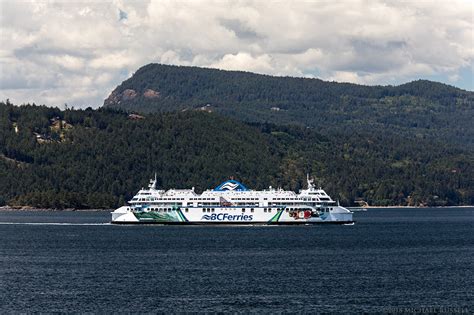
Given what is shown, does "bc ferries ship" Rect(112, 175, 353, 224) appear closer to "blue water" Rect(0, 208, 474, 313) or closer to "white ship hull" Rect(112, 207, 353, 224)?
"white ship hull" Rect(112, 207, 353, 224)

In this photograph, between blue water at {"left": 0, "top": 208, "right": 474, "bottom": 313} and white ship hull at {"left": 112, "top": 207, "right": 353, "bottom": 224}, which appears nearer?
blue water at {"left": 0, "top": 208, "right": 474, "bottom": 313}

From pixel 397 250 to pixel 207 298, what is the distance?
2291 inches

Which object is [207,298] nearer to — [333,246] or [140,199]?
[333,246]

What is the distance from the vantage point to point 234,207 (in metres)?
192

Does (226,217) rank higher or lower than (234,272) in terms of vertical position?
higher

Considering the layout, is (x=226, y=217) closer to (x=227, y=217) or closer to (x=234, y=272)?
(x=227, y=217)

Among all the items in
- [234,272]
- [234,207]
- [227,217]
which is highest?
[234,207]

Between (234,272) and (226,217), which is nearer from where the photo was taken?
(234,272)

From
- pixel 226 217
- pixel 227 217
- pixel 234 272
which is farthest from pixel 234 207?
pixel 234 272

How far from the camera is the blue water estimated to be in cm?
8731

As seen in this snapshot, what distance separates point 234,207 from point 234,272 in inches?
3241

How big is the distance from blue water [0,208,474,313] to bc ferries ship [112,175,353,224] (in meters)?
14.4

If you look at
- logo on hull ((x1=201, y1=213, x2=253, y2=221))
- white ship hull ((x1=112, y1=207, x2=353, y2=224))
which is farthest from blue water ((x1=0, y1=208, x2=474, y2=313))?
logo on hull ((x1=201, y1=213, x2=253, y2=221))

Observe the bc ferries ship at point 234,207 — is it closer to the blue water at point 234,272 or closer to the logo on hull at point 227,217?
the logo on hull at point 227,217
